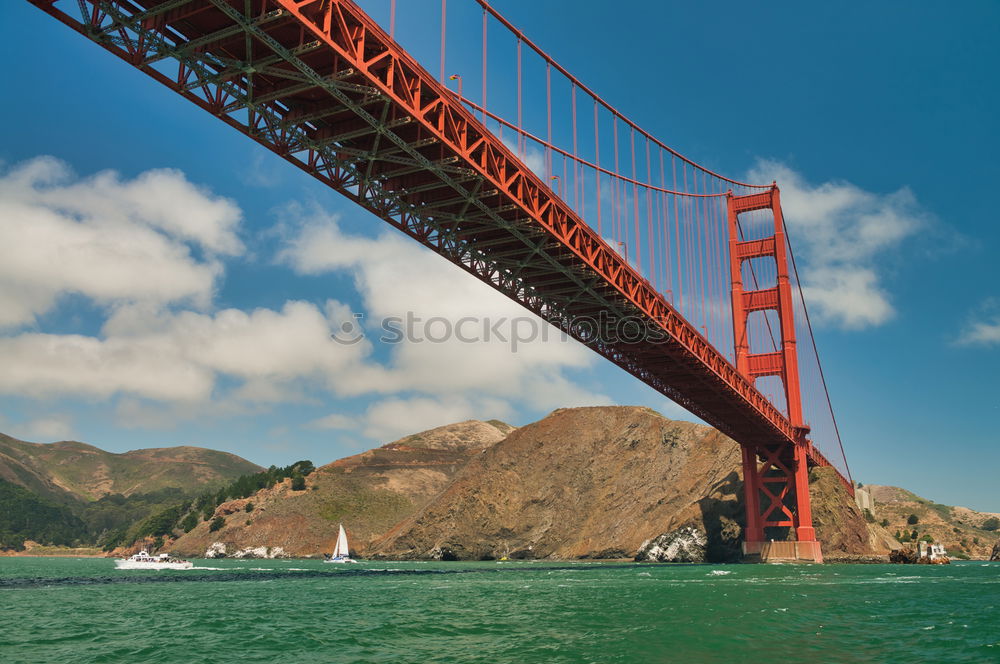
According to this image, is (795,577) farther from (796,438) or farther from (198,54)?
(198,54)

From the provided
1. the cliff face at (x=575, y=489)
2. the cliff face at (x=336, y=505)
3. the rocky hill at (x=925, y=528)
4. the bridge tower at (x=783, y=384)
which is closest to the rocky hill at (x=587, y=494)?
the cliff face at (x=575, y=489)

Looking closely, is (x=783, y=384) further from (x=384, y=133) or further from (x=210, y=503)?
(x=210, y=503)

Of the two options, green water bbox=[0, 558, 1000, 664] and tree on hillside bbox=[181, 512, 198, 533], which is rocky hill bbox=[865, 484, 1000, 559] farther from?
tree on hillside bbox=[181, 512, 198, 533]

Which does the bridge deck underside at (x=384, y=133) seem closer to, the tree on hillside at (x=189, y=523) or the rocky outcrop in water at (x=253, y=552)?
the rocky outcrop in water at (x=253, y=552)

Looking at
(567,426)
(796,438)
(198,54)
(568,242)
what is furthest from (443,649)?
(567,426)

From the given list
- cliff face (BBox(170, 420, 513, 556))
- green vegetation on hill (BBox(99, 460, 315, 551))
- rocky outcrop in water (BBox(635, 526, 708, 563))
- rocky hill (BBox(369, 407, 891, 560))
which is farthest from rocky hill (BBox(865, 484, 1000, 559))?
green vegetation on hill (BBox(99, 460, 315, 551))

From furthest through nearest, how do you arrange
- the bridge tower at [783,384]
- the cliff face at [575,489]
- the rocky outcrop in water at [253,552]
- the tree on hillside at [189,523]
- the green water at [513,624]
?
the tree on hillside at [189,523]
the rocky outcrop in water at [253,552]
the cliff face at [575,489]
the bridge tower at [783,384]
the green water at [513,624]
